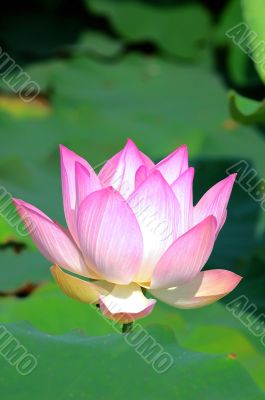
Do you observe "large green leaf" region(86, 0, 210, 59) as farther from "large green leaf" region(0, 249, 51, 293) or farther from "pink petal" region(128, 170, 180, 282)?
Answer: "pink petal" region(128, 170, 180, 282)

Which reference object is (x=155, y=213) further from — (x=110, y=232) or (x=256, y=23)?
(x=256, y=23)

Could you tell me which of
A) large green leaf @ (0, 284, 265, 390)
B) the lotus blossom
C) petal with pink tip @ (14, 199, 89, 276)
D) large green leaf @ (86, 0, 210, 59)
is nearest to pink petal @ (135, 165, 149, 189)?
the lotus blossom

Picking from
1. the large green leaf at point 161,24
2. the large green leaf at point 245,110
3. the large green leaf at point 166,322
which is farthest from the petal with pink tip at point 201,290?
the large green leaf at point 161,24

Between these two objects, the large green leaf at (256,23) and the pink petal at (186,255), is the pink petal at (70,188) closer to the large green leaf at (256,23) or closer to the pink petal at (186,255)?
the pink petal at (186,255)

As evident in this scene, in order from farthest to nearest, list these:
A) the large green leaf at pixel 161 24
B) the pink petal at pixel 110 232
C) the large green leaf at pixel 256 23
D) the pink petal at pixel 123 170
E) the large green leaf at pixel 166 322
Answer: the large green leaf at pixel 161 24 → the large green leaf at pixel 256 23 → the large green leaf at pixel 166 322 → the pink petal at pixel 123 170 → the pink petal at pixel 110 232

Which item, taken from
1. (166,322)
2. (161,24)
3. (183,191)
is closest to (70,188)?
(183,191)

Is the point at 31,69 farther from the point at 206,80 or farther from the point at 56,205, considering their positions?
the point at 56,205
